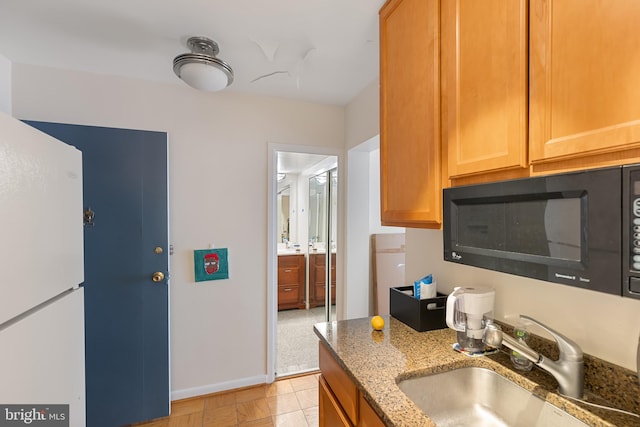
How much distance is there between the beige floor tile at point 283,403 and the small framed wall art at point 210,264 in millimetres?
1008

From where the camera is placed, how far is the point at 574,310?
0.90 m

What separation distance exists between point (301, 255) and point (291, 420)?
2.31m

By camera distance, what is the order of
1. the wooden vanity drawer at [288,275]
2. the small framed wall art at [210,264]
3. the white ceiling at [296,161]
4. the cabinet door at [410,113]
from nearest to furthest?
the cabinet door at [410,113] → the small framed wall art at [210,264] → the white ceiling at [296,161] → the wooden vanity drawer at [288,275]

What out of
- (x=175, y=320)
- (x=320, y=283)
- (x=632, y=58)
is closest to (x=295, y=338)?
(x=320, y=283)

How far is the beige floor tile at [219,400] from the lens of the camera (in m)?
2.06

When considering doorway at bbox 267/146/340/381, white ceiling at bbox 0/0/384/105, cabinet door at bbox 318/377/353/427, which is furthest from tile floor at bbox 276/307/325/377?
white ceiling at bbox 0/0/384/105

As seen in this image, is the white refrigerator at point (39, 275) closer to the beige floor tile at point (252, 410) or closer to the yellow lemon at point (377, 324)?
the beige floor tile at point (252, 410)

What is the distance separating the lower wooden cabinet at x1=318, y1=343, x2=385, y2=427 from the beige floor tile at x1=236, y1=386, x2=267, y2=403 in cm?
107

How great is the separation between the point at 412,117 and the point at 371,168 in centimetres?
160

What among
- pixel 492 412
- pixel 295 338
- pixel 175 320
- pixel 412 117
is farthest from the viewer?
pixel 295 338

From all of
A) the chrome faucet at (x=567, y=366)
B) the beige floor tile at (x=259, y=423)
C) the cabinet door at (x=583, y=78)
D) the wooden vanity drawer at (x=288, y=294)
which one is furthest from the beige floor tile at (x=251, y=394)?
the cabinet door at (x=583, y=78)

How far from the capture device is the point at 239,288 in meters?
2.26

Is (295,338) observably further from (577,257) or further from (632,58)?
(632,58)

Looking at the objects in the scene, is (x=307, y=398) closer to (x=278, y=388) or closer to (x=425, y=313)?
(x=278, y=388)
